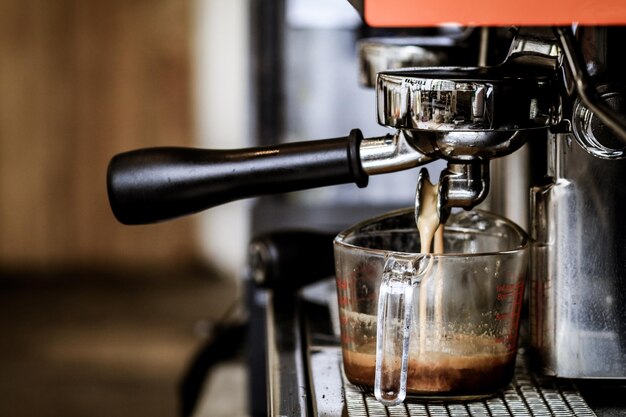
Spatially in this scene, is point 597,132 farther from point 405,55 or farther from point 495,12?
point 405,55

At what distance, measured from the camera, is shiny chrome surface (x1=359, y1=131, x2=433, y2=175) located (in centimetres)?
61

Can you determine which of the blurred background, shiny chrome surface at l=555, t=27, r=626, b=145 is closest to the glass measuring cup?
shiny chrome surface at l=555, t=27, r=626, b=145

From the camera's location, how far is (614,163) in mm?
631

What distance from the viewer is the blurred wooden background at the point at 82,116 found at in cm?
424

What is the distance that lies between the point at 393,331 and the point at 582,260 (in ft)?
0.47

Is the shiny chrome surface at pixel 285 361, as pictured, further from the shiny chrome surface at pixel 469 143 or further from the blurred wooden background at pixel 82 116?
the blurred wooden background at pixel 82 116

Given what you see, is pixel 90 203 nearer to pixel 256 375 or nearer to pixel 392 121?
pixel 256 375

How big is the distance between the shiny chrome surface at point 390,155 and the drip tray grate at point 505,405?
Result: 0.48ft

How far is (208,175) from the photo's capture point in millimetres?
634

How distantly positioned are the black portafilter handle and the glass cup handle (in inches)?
2.8

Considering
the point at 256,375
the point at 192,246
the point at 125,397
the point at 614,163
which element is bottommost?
the point at 125,397

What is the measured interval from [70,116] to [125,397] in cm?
162

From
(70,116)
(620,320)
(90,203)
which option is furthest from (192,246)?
(620,320)

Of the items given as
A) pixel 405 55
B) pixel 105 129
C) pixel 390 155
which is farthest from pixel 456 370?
pixel 105 129
